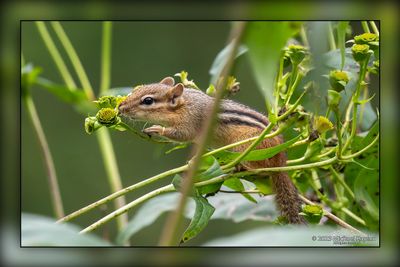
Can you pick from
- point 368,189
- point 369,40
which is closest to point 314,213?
point 368,189

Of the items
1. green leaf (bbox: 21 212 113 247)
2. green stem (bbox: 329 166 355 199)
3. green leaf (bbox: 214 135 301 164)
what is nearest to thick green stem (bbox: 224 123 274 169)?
green leaf (bbox: 214 135 301 164)

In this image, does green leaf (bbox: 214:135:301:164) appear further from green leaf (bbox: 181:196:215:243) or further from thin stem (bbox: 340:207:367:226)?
thin stem (bbox: 340:207:367:226)

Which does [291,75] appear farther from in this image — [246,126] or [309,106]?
[246,126]

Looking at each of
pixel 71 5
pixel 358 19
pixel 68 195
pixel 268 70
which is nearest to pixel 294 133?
pixel 358 19

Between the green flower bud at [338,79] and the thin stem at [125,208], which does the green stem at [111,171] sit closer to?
the thin stem at [125,208]

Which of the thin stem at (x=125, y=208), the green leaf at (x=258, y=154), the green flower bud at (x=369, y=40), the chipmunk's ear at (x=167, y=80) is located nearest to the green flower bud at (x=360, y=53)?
the green flower bud at (x=369, y=40)

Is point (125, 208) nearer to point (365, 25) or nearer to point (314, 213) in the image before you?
point (314, 213)
